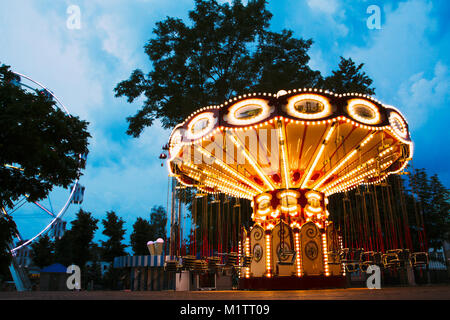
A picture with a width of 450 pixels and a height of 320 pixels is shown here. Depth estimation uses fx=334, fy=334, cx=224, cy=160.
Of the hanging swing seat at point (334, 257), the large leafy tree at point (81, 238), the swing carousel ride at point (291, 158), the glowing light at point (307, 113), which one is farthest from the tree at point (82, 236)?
the glowing light at point (307, 113)

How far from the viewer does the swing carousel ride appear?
10.2 metres

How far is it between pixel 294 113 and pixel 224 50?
40.2ft

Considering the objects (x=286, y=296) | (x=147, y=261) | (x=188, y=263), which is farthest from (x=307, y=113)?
(x=147, y=261)

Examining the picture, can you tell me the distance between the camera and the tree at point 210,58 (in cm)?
2011

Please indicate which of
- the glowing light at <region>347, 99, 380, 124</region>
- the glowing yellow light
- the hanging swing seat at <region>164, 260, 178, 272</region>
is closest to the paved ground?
the hanging swing seat at <region>164, 260, 178, 272</region>

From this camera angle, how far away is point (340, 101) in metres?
10.1

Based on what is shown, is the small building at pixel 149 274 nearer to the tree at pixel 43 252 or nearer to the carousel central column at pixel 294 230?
the carousel central column at pixel 294 230

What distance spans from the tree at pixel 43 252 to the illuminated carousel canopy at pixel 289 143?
1205 inches

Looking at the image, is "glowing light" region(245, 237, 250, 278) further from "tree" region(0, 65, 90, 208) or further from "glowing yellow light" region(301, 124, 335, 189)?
"tree" region(0, 65, 90, 208)

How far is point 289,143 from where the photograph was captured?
12109mm

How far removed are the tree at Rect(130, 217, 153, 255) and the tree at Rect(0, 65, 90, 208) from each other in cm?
2504

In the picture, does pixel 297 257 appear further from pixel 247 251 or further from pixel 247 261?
pixel 247 251

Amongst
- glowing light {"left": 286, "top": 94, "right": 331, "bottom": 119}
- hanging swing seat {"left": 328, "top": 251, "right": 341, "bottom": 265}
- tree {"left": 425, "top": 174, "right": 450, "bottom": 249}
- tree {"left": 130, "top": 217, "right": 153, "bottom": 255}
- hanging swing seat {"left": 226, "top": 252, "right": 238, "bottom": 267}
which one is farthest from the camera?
tree {"left": 130, "top": 217, "right": 153, "bottom": 255}
